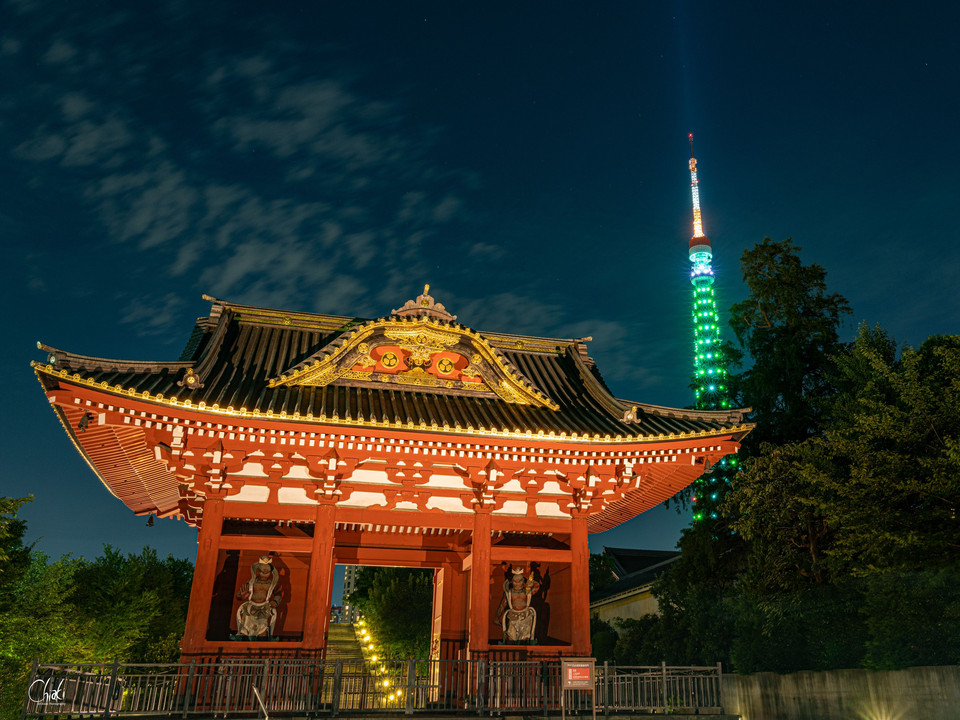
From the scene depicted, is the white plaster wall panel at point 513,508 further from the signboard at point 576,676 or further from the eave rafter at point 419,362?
the signboard at point 576,676

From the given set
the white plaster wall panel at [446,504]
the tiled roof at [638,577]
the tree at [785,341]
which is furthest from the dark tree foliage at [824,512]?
the tiled roof at [638,577]

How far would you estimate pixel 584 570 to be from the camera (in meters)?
15.6

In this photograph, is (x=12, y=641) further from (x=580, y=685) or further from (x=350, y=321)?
(x=580, y=685)

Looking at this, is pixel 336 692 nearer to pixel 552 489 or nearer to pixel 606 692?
pixel 606 692

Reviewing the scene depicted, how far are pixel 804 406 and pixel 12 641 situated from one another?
2612 centimetres

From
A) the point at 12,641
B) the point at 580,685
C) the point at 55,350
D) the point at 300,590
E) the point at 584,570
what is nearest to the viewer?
the point at 580,685

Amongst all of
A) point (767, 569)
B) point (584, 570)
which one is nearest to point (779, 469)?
point (767, 569)

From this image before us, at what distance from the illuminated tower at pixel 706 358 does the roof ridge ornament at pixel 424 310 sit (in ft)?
34.4

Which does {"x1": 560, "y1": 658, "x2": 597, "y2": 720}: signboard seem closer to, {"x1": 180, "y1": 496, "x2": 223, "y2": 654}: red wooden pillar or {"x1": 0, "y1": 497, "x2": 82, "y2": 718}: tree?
{"x1": 180, "y1": 496, "x2": 223, "y2": 654}: red wooden pillar

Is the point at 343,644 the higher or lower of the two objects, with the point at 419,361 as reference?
lower

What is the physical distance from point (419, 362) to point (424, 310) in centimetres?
126

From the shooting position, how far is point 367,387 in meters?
16.0

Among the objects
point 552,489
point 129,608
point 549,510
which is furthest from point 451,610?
point 129,608

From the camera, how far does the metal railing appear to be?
457 inches
